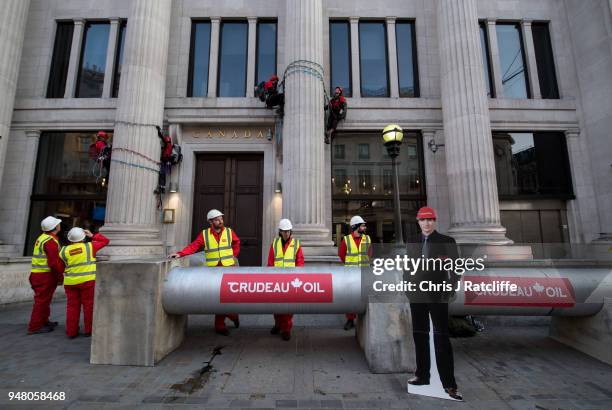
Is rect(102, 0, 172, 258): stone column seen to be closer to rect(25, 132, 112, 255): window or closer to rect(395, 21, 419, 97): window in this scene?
rect(25, 132, 112, 255): window

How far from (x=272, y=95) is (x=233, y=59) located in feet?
10.6

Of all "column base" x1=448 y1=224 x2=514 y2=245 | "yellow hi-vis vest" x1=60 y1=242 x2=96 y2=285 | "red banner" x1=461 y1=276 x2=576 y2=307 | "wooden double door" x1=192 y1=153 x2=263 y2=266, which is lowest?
"red banner" x1=461 y1=276 x2=576 y2=307

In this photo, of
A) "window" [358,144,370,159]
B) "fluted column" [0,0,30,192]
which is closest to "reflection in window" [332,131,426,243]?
"window" [358,144,370,159]

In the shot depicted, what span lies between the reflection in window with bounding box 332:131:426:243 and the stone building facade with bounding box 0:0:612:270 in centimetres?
6

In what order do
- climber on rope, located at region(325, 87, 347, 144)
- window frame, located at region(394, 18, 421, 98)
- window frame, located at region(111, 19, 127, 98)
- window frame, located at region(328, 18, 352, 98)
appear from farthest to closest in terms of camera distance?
window frame, located at region(394, 18, 421, 98) → window frame, located at region(328, 18, 352, 98) → window frame, located at region(111, 19, 127, 98) → climber on rope, located at region(325, 87, 347, 144)

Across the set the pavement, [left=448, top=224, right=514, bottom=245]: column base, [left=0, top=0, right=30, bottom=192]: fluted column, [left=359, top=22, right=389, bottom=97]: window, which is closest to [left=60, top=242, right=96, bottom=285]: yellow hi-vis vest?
the pavement

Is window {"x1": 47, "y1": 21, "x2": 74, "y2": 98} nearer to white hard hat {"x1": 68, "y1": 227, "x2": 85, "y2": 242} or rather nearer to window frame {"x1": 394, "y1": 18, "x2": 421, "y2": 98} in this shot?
white hard hat {"x1": 68, "y1": 227, "x2": 85, "y2": 242}

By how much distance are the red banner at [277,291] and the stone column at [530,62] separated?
41.1 feet

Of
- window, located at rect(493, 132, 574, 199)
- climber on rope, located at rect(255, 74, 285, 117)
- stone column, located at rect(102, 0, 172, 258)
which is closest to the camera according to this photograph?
stone column, located at rect(102, 0, 172, 258)

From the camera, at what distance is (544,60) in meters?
11.7

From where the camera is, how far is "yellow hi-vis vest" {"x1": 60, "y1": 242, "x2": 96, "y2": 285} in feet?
16.9

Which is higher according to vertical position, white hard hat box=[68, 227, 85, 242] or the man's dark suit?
white hard hat box=[68, 227, 85, 242]

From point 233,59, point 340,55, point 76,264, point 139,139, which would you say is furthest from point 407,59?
point 76,264

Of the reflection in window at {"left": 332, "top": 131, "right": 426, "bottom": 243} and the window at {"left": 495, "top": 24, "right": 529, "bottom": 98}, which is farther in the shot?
the window at {"left": 495, "top": 24, "right": 529, "bottom": 98}
